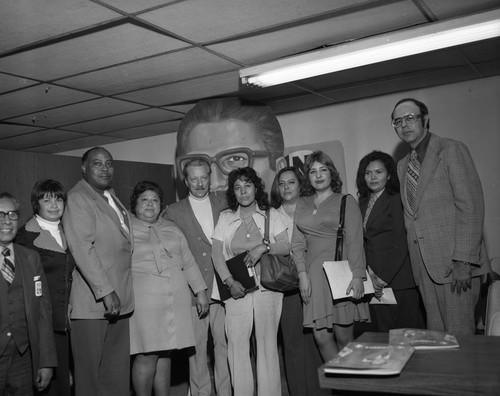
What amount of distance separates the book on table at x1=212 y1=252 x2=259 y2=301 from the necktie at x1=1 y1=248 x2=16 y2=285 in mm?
1217

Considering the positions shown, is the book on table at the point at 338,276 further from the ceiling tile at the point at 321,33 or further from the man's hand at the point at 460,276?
the ceiling tile at the point at 321,33

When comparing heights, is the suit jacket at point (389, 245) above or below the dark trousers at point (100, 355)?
above

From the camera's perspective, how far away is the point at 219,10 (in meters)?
2.56

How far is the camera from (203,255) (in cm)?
345

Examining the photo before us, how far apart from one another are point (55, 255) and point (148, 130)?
2983 millimetres

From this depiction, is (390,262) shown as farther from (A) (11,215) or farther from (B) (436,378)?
(A) (11,215)

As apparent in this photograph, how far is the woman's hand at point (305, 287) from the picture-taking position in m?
3.09

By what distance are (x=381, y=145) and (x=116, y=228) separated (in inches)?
106

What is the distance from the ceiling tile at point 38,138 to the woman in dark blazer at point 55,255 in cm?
259

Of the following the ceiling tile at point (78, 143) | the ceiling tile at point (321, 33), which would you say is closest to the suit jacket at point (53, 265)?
the ceiling tile at point (321, 33)

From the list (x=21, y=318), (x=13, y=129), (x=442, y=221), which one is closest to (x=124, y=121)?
(x=13, y=129)

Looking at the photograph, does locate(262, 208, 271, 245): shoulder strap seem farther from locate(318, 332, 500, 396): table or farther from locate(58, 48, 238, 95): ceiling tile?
locate(318, 332, 500, 396): table

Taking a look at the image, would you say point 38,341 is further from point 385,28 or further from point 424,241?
point 385,28

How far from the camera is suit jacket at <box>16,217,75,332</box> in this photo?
2830 mm
